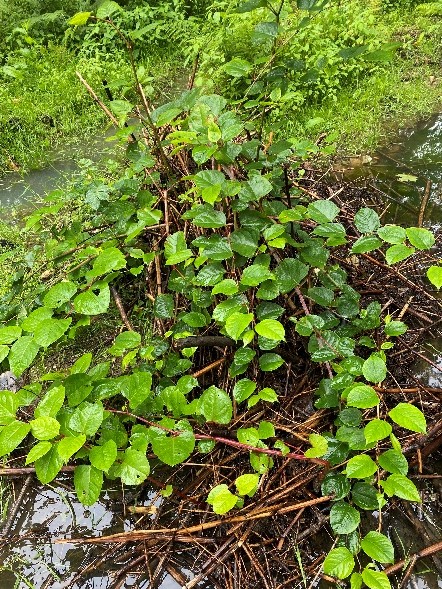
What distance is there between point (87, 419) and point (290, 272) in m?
0.89

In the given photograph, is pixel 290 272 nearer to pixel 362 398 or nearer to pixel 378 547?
pixel 362 398

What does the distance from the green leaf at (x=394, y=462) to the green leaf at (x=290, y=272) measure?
2.17 ft

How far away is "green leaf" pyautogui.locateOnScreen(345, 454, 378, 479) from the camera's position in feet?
4.61

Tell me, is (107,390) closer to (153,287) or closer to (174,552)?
(174,552)

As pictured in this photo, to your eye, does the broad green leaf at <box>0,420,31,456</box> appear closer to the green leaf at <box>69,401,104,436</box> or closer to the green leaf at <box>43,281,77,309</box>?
the green leaf at <box>69,401,104,436</box>

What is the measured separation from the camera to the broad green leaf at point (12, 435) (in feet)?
4.69

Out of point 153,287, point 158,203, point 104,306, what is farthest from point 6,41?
point 104,306

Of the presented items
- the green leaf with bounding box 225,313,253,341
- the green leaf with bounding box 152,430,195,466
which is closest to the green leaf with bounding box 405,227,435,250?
the green leaf with bounding box 225,313,253,341

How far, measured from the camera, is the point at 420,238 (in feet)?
4.94

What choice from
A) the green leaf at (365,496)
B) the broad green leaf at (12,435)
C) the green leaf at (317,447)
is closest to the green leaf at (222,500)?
the green leaf at (317,447)

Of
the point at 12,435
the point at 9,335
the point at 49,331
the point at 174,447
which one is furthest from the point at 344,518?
the point at 9,335

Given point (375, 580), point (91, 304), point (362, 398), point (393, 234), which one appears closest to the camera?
point (375, 580)

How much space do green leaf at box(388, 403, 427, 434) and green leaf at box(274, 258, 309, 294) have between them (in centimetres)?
60

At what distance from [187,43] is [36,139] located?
2.11 metres
